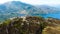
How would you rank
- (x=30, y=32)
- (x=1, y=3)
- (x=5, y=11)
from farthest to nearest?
(x=5, y=11)
(x=1, y=3)
(x=30, y=32)

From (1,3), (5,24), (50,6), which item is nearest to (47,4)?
(50,6)

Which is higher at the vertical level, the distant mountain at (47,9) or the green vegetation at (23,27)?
the distant mountain at (47,9)

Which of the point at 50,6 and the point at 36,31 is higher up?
the point at 50,6

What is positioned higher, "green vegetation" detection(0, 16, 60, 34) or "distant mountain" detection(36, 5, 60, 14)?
"distant mountain" detection(36, 5, 60, 14)

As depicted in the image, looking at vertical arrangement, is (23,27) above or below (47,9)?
below

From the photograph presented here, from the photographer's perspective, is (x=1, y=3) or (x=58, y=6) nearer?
(x=58, y=6)

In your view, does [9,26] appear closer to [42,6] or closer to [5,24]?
[5,24]

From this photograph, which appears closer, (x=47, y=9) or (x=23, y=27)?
(x=23, y=27)

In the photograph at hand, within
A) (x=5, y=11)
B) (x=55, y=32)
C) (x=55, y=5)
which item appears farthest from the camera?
(x=5, y=11)

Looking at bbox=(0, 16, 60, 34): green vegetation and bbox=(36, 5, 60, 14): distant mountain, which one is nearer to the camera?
bbox=(0, 16, 60, 34): green vegetation

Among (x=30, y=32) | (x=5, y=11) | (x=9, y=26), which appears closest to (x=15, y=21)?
(x=9, y=26)

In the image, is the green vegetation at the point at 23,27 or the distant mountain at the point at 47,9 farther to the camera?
the distant mountain at the point at 47,9
